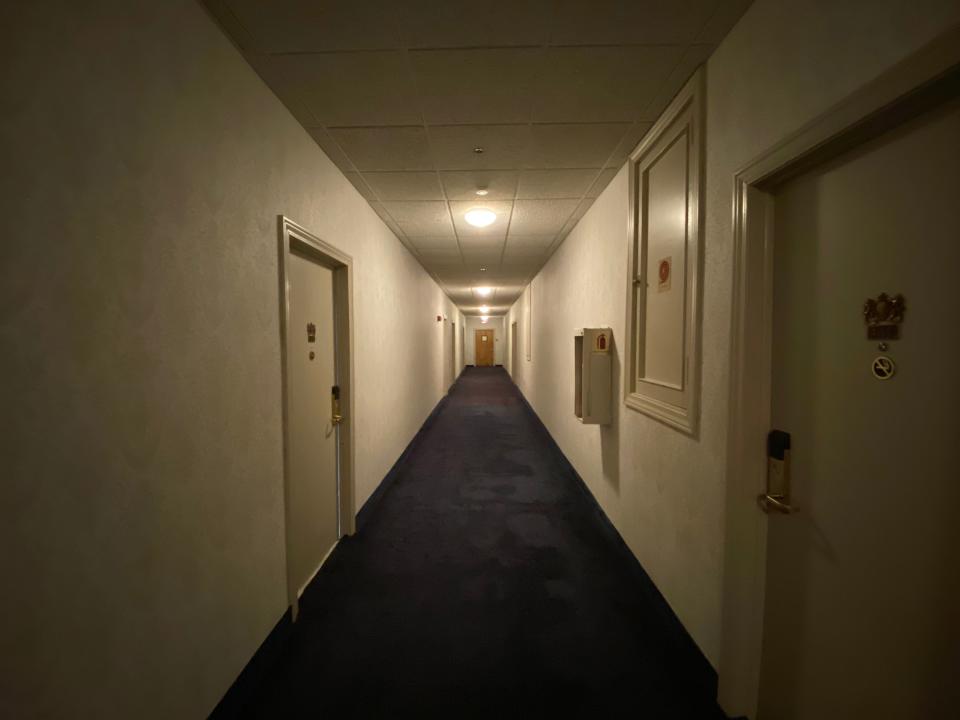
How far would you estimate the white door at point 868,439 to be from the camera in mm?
869

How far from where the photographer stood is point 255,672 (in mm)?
1576

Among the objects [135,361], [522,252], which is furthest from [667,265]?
[522,252]

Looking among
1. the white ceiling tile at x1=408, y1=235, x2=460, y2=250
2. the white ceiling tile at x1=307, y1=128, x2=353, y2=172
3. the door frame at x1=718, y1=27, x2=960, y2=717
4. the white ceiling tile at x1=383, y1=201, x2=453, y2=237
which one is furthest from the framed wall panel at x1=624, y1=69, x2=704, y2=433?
the white ceiling tile at x1=408, y1=235, x2=460, y2=250

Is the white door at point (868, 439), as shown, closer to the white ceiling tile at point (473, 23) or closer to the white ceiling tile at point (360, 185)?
the white ceiling tile at point (473, 23)

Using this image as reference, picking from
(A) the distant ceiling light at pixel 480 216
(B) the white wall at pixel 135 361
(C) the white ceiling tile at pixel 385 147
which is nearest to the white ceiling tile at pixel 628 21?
(C) the white ceiling tile at pixel 385 147

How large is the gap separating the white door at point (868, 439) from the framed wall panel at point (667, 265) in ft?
1.34

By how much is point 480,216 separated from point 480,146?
112 cm

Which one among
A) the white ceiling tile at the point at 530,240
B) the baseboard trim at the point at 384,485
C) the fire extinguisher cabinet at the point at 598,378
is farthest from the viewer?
the white ceiling tile at the point at 530,240

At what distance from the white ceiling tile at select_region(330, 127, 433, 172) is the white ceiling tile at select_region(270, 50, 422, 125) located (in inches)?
3.3

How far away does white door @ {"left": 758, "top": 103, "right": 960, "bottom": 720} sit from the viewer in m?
0.87

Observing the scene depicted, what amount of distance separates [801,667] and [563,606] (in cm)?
108

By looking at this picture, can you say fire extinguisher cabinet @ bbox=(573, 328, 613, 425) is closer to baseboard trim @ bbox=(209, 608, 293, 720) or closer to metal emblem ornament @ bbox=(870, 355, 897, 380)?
metal emblem ornament @ bbox=(870, 355, 897, 380)

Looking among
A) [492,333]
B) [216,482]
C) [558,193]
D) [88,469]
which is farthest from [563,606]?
[492,333]

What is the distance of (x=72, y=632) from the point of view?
2.87ft
